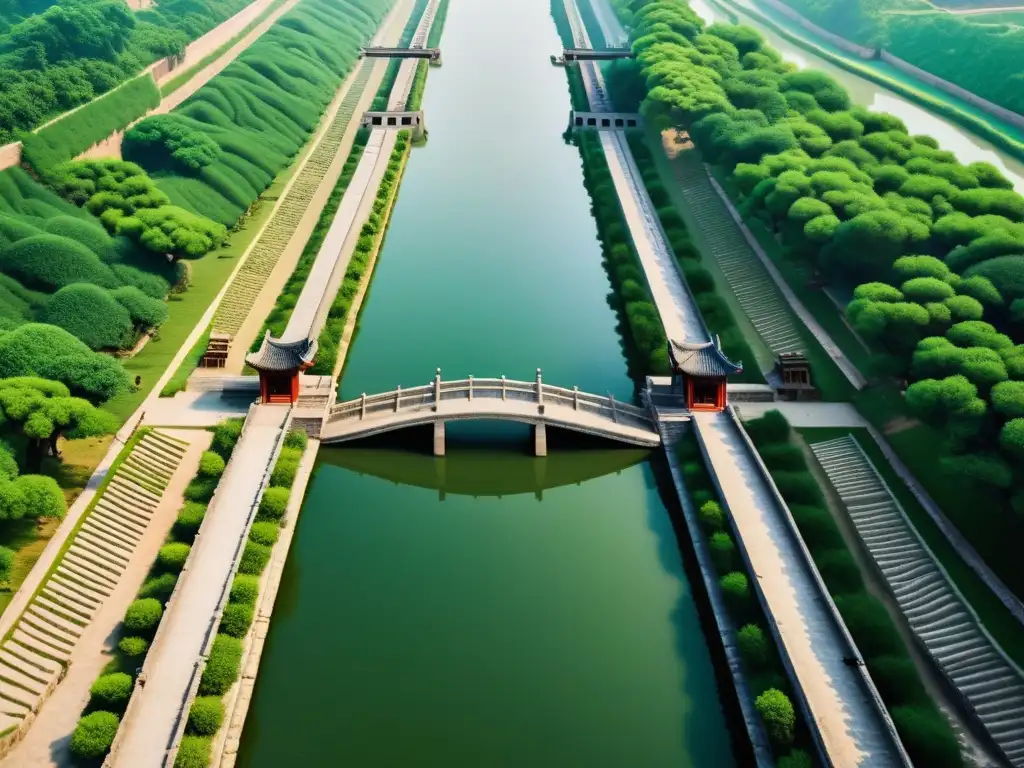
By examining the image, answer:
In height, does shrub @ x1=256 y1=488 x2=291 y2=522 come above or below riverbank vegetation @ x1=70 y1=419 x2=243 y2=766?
above

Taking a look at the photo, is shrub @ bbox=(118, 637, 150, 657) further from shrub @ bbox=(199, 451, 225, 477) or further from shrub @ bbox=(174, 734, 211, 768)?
shrub @ bbox=(199, 451, 225, 477)

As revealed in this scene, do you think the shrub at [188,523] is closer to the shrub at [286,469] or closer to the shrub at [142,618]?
the shrub at [286,469]

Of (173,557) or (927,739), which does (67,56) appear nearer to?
(173,557)

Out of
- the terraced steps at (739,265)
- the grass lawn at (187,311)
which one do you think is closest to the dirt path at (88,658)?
the grass lawn at (187,311)

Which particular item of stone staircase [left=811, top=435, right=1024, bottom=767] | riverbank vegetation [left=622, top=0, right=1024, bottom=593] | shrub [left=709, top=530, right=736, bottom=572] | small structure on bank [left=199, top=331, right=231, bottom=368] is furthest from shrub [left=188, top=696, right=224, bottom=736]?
riverbank vegetation [left=622, top=0, right=1024, bottom=593]

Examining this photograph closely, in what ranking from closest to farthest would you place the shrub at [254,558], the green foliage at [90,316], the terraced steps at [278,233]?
the shrub at [254,558] → the green foliage at [90,316] → the terraced steps at [278,233]

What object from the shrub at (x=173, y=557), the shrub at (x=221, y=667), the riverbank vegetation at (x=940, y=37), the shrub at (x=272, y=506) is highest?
the riverbank vegetation at (x=940, y=37)

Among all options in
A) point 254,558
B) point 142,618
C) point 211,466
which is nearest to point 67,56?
point 211,466
